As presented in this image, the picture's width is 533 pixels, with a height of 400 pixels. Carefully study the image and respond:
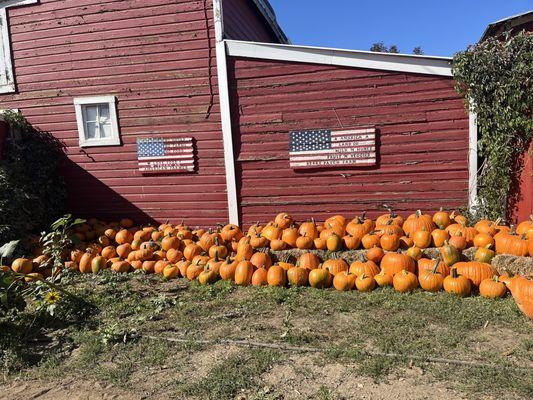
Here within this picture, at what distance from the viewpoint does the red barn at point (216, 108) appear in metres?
6.48

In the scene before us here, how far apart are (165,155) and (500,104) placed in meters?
5.59

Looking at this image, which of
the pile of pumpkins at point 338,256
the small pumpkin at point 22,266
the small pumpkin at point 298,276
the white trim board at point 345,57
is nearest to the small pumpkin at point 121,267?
the pile of pumpkins at point 338,256

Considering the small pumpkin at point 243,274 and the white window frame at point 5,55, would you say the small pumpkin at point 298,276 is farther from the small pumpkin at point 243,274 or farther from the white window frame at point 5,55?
the white window frame at point 5,55

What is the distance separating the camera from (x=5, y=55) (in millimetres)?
8156

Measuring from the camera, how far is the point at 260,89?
703cm

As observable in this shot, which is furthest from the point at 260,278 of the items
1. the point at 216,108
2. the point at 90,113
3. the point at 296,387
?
the point at 90,113

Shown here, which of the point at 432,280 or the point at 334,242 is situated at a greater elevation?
the point at 334,242

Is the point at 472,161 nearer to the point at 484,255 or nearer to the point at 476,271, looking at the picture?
the point at 484,255

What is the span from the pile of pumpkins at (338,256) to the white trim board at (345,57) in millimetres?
2236

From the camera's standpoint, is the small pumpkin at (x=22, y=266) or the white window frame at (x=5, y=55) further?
the white window frame at (x=5, y=55)

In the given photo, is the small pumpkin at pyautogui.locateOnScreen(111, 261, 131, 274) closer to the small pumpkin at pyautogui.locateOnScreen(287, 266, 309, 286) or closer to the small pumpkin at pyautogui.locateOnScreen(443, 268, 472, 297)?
the small pumpkin at pyautogui.locateOnScreen(287, 266, 309, 286)

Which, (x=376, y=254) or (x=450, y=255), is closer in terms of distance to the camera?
(x=450, y=255)

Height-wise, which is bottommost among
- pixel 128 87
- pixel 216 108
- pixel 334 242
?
pixel 334 242

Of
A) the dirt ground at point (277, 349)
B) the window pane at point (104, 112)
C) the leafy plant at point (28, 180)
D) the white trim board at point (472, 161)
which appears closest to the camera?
the dirt ground at point (277, 349)
